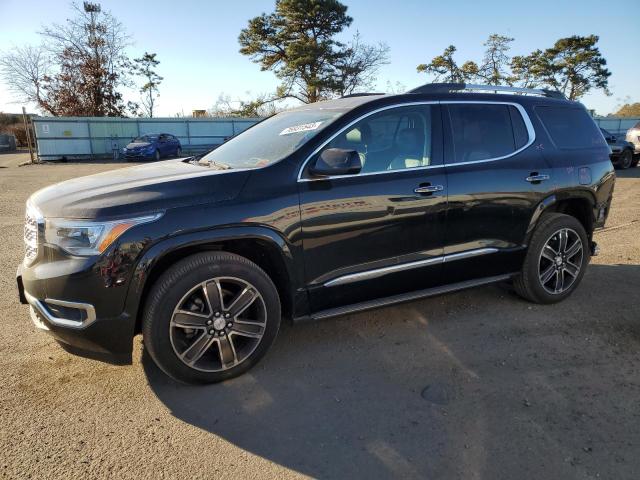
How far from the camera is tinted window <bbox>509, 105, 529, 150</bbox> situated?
4086 millimetres

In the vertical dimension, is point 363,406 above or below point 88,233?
below

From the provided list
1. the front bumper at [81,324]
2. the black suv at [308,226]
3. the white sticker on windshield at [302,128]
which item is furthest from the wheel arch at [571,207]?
the front bumper at [81,324]

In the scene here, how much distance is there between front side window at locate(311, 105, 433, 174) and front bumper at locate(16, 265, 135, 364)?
1.84 metres

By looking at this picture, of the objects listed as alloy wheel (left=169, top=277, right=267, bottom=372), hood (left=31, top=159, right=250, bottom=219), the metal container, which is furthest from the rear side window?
the metal container

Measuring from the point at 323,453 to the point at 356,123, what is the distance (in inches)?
86.0

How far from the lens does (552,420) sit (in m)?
2.67

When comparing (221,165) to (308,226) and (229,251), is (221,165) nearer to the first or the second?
(229,251)

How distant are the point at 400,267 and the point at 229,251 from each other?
1.25 metres

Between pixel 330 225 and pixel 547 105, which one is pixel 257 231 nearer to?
pixel 330 225

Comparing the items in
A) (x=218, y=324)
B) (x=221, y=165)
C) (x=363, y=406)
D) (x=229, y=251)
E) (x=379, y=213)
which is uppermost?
(x=221, y=165)

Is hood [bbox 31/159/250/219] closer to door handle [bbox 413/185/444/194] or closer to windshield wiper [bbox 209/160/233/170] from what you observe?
windshield wiper [bbox 209/160/233/170]

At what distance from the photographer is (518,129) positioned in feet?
13.5

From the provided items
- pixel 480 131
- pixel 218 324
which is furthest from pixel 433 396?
pixel 480 131

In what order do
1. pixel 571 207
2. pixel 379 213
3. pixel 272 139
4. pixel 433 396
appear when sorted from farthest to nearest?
1. pixel 571 207
2. pixel 272 139
3. pixel 379 213
4. pixel 433 396
